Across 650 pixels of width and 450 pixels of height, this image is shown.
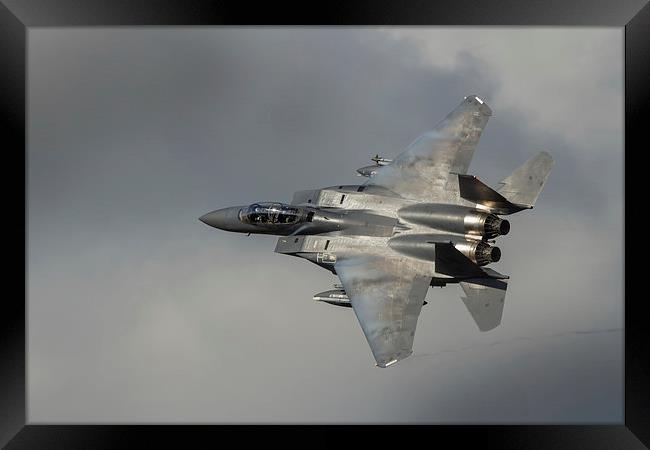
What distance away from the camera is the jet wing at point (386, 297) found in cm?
1984

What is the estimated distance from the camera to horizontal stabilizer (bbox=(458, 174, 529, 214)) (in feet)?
68.0

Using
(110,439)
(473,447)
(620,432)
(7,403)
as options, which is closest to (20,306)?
(7,403)

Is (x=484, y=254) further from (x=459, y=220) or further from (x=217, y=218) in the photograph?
(x=217, y=218)

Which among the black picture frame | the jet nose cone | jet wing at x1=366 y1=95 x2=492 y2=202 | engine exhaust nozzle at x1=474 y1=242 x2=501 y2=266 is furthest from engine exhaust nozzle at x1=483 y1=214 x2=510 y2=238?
the jet nose cone

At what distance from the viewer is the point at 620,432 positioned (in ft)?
65.4

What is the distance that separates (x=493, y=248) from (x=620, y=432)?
5.11 metres

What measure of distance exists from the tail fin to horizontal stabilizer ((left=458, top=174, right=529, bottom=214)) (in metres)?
0.25

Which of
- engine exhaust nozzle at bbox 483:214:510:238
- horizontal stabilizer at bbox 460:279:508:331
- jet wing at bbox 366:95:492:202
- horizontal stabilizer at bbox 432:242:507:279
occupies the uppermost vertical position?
jet wing at bbox 366:95:492:202

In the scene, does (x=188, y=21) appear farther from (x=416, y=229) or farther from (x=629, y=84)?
(x=629, y=84)

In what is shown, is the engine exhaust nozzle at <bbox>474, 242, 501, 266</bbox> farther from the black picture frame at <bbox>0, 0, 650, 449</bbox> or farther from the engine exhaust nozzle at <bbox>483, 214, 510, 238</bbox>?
the black picture frame at <bbox>0, 0, 650, 449</bbox>

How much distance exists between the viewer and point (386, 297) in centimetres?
2094

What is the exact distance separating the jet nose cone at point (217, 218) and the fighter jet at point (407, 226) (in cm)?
3

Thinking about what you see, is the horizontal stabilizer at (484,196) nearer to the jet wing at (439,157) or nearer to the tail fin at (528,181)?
the tail fin at (528,181)

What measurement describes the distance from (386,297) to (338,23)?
6.56 m
